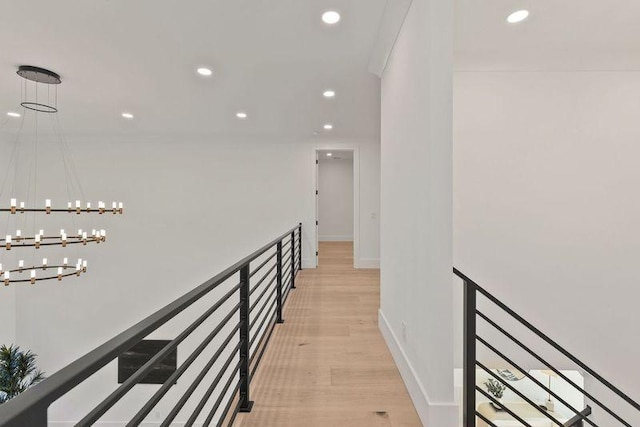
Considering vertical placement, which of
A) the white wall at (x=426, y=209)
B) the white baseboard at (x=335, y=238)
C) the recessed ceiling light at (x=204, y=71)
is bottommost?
the white baseboard at (x=335, y=238)

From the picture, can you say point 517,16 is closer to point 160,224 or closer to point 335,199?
point 160,224

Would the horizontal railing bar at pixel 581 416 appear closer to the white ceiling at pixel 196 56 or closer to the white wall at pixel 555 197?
the white wall at pixel 555 197

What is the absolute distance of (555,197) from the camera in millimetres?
3004

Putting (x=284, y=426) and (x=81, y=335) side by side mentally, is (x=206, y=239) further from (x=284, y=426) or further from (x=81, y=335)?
(x=284, y=426)

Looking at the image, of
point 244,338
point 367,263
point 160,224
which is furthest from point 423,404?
point 160,224

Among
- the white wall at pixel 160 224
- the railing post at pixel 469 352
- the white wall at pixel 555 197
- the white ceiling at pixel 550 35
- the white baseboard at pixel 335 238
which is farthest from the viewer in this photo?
the white baseboard at pixel 335 238

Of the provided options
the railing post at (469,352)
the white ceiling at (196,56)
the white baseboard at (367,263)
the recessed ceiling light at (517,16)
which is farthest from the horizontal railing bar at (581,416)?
the white baseboard at (367,263)

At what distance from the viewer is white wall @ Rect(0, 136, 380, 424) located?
5367 mm

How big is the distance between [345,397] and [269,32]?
→ 276 centimetres

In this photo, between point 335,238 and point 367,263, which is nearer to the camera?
point 367,263

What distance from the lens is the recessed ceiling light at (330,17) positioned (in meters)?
2.14

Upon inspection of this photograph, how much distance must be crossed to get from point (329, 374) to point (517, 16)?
298 centimetres

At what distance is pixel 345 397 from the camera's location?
1935 mm

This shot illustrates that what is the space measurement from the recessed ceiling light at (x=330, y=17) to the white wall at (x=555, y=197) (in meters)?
1.51
